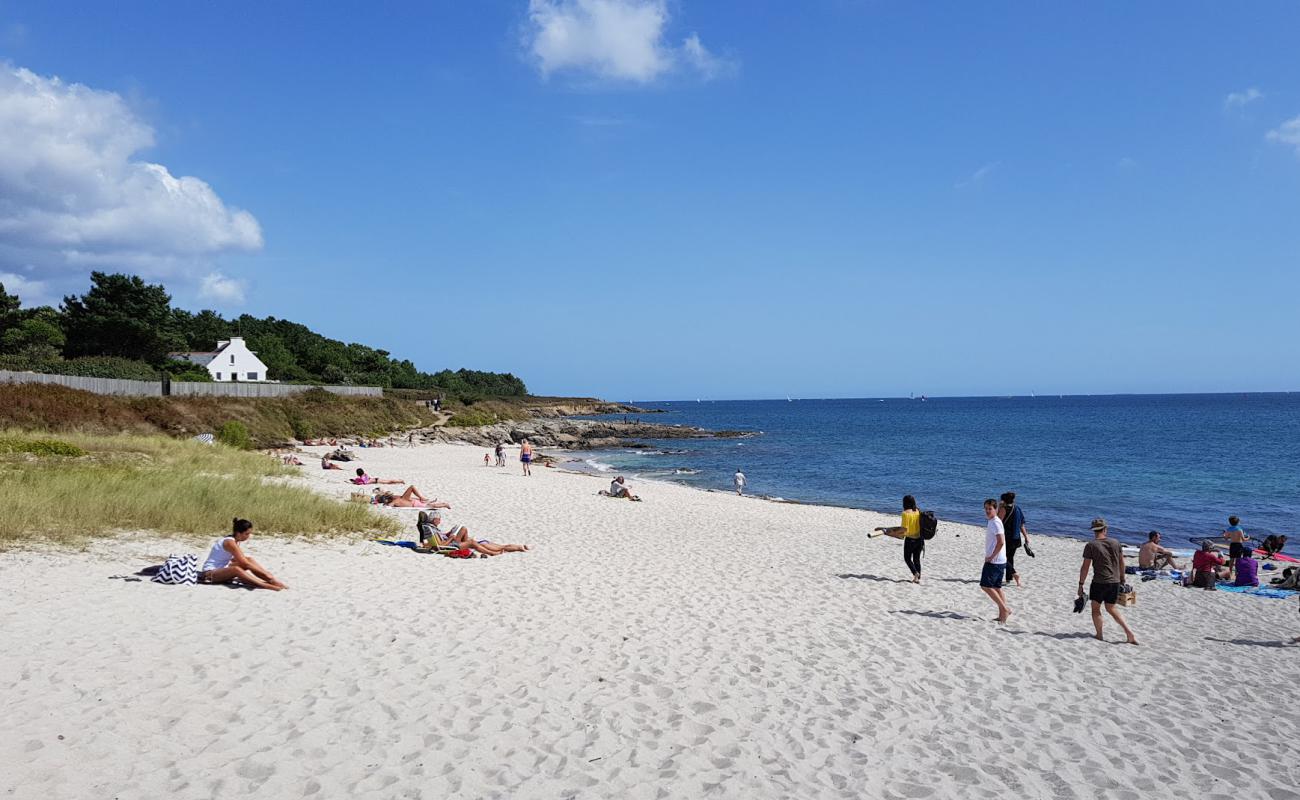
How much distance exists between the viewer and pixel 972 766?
5453mm

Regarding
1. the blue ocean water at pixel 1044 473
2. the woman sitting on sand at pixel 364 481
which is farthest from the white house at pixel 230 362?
the woman sitting on sand at pixel 364 481

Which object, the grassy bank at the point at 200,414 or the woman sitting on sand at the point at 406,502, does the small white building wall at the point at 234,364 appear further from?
the woman sitting on sand at the point at 406,502

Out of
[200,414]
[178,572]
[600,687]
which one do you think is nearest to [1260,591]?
[600,687]

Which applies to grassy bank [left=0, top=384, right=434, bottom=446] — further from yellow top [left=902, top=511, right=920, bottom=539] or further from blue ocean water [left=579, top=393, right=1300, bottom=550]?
yellow top [left=902, top=511, right=920, bottom=539]

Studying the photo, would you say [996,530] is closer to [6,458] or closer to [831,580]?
[831,580]

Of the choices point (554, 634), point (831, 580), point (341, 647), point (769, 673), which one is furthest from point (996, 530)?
point (341, 647)

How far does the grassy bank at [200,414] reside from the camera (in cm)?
2856

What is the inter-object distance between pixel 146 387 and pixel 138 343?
17.8m

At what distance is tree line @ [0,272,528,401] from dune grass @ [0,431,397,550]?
2870cm

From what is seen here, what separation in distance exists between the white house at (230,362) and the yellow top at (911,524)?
197ft

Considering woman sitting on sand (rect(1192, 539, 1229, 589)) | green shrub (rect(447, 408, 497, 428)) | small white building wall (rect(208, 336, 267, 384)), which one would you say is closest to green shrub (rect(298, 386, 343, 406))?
green shrub (rect(447, 408, 497, 428))

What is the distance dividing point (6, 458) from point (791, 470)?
35.3 meters

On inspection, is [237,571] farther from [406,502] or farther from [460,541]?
[406,502]

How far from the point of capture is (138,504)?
1234 cm
